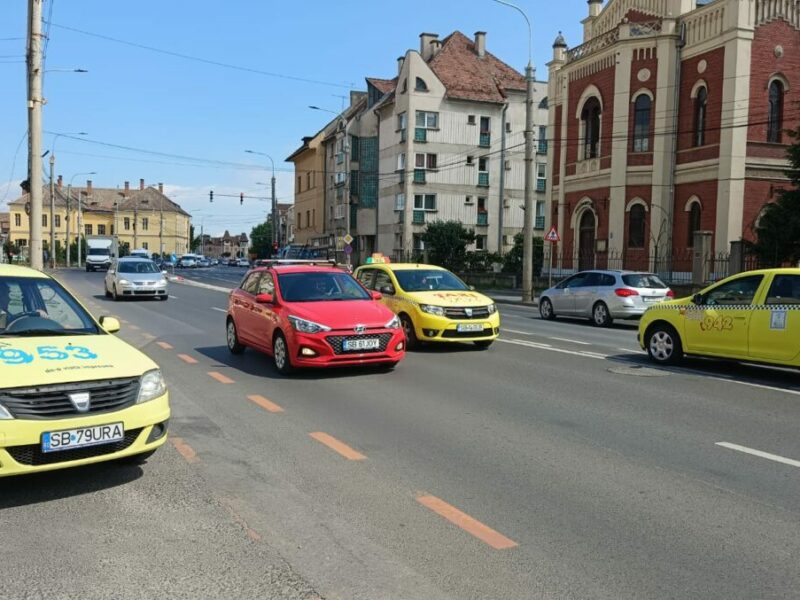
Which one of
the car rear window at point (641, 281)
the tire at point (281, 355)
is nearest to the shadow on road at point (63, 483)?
the tire at point (281, 355)

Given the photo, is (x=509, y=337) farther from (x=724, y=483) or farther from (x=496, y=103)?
(x=496, y=103)

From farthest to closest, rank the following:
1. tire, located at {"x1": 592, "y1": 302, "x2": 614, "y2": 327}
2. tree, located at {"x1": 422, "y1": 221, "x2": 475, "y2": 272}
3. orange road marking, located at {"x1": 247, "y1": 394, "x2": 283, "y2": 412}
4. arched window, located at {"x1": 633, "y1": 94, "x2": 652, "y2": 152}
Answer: tree, located at {"x1": 422, "y1": 221, "x2": 475, "y2": 272}, arched window, located at {"x1": 633, "y1": 94, "x2": 652, "y2": 152}, tire, located at {"x1": 592, "y1": 302, "x2": 614, "y2": 327}, orange road marking, located at {"x1": 247, "y1": 394, "x2": 283, "y2": 412}

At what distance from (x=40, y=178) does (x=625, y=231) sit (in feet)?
84.9

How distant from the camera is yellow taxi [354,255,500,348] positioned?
1302 cm

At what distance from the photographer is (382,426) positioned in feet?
24.1

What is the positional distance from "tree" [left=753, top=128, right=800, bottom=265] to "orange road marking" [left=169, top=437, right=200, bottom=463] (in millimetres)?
21926

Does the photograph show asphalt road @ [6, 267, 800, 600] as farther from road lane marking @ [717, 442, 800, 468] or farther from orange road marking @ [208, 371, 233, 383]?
orange road marking @ [208, 371, 233, 383]

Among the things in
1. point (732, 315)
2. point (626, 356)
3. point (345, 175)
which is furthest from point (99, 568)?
point (345, 175)

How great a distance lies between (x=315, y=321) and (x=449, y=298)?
3898 millimetres

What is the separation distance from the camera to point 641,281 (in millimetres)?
20375

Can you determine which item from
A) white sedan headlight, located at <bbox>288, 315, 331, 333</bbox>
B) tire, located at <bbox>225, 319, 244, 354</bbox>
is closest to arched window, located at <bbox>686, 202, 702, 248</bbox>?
tire, located at <bbox>225, 319, 244, 354</bbox>

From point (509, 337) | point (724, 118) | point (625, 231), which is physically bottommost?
point (509, 337)

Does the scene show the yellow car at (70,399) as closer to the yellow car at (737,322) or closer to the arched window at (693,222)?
the yellow car at (737,322)

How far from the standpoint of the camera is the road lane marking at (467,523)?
4410mm
